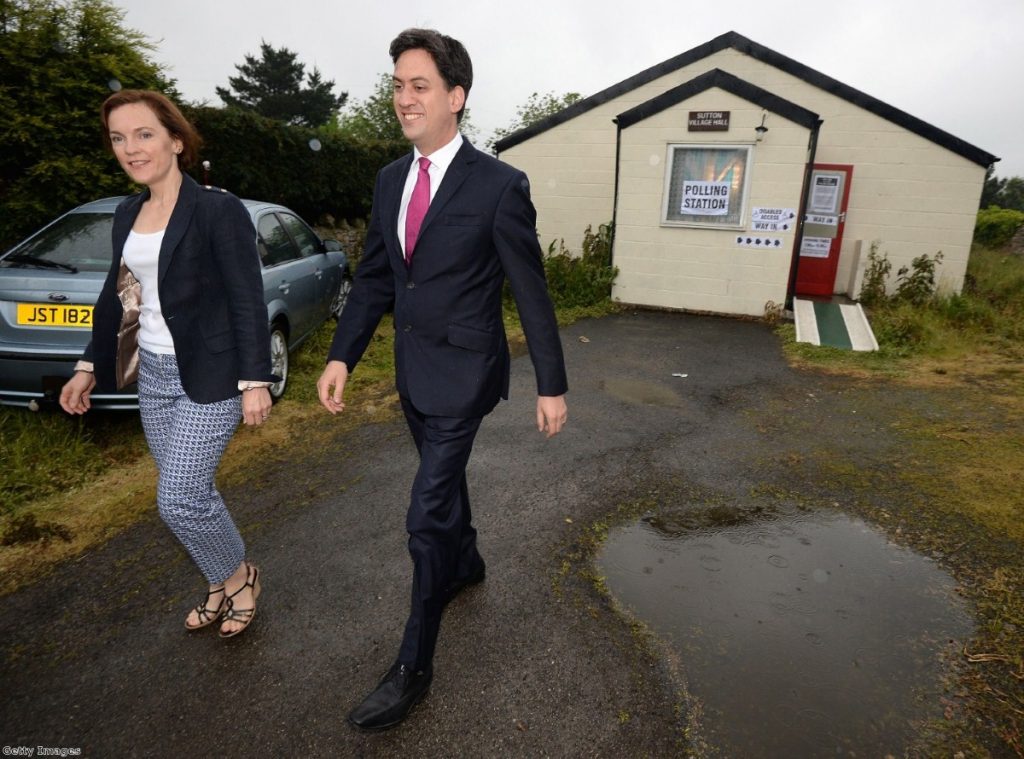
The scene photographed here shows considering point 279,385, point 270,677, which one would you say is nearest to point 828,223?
point 279,385

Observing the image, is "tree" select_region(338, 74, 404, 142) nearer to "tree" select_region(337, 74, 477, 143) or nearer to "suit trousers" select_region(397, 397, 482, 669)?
"tree" select_region(337, 74, 477, 143)

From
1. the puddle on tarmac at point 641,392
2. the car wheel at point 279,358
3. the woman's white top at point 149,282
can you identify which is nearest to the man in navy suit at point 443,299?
the woman's white top at point 149,282

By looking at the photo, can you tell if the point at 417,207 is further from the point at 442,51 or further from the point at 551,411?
the point at 551,411

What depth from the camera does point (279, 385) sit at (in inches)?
231

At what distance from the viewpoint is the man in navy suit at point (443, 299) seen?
7.59 ft

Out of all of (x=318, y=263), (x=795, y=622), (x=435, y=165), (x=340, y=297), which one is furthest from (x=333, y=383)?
(x=340, y=297)

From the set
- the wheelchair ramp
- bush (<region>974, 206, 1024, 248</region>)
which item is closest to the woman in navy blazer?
the wheelchair ramp

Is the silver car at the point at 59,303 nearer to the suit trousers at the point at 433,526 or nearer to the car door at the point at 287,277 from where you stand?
the car door at the point at 287,277

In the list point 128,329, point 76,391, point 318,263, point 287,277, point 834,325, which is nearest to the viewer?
point 128,329

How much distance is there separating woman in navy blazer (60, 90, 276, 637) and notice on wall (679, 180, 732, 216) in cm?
867

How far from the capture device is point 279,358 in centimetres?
583

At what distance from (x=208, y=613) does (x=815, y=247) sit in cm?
1116

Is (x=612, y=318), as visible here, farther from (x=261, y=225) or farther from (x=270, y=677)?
(x=270, y=677)

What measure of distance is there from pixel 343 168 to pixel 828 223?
359 inches
